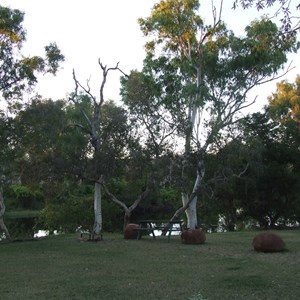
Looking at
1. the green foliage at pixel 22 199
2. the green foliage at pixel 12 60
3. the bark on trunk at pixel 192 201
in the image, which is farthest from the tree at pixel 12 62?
the green foliage at pixel 22 199

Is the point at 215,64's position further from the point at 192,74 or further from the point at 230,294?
the point at 230,294

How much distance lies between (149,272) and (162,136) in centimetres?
824

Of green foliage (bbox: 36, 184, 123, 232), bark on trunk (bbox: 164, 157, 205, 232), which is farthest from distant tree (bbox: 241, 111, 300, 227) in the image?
green foliage (bbox: 36, 184, 123, 232)

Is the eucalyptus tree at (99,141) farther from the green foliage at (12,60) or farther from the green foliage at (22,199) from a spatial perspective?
the green foliage at (22,199)

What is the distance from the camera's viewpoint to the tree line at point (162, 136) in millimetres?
13859

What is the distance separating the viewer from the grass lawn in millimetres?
6305

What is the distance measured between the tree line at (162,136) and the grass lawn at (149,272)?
141 inches

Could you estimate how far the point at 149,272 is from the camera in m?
8.00

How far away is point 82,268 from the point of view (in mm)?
8539

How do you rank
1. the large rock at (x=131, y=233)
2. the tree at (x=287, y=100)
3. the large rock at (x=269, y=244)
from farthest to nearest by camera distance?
the tree at (x=287, y=100)
the large rock at (x=131, y=233)
the large rock at (x=269, y=244)

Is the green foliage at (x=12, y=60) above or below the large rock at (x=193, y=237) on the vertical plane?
above

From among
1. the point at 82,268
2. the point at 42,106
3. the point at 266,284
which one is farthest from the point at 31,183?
the point at 266,284

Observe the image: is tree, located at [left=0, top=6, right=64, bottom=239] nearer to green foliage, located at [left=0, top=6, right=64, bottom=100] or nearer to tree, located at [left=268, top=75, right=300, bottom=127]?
green foliage, located at [left=0, top=6, right=64, bottom=100]

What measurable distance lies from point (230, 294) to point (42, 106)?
9234mm
